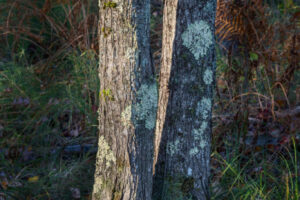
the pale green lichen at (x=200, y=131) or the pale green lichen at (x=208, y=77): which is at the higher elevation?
the pale green lichen at (x=208, y=77)

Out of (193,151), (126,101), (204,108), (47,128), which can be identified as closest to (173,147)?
(193,151)

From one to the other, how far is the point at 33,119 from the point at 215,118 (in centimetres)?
175

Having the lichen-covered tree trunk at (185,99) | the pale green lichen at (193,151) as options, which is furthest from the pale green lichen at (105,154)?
the pale green lichen at (193,151)

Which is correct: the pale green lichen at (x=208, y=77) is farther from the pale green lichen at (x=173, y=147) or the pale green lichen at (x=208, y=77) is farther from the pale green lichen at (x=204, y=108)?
the pale green lichen at (x=173, y=147)

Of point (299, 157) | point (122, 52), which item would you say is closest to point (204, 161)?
point (122, 52)

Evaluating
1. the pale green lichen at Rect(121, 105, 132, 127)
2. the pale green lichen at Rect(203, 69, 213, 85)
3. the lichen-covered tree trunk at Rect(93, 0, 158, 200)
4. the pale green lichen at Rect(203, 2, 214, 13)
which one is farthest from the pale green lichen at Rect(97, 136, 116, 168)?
the pale green lichen at Rect(203, 2, 214, 13)

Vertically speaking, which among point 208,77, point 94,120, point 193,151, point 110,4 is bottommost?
point 193,151

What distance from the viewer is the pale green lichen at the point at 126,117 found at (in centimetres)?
190

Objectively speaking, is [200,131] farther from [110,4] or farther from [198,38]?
[110,4]

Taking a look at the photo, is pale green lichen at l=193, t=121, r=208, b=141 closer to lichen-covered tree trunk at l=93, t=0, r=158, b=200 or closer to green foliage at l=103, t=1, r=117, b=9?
lichen-covered tree trunk at l=93, t=0, r=158, b=200

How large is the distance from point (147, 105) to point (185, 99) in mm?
349

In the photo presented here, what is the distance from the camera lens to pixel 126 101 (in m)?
1.89

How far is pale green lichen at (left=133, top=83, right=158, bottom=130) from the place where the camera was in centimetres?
191

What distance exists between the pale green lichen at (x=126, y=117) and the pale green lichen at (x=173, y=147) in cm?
46
